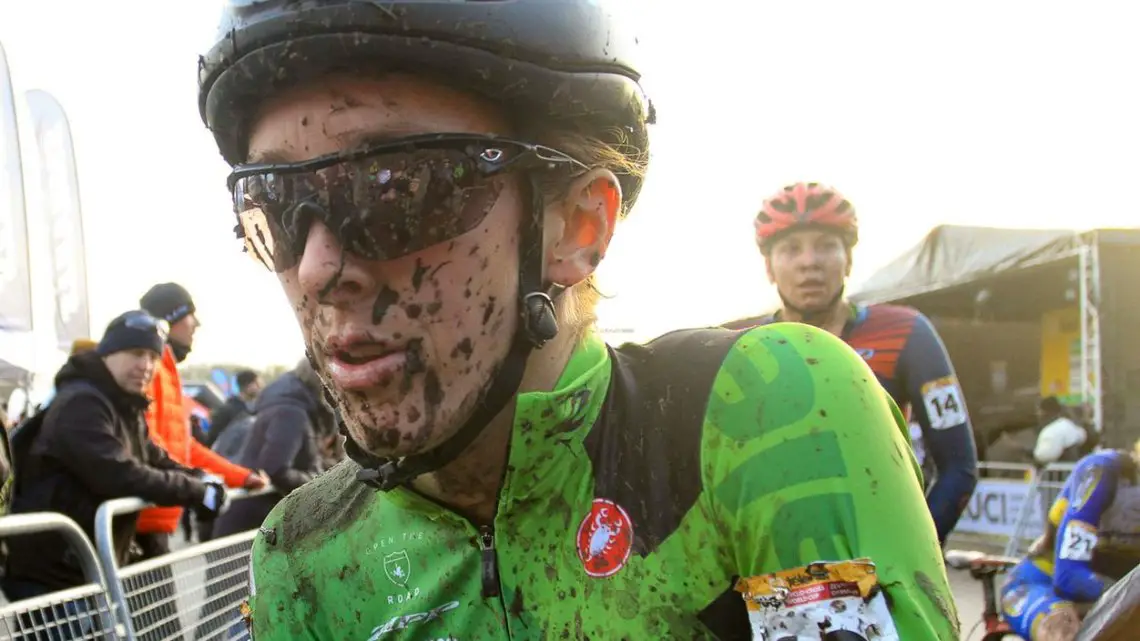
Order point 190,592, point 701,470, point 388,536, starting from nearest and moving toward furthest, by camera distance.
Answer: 1. point 701,470
2. point 388,536
3. point 190,592

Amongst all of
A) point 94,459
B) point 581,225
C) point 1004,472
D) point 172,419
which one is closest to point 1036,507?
point 1004,472

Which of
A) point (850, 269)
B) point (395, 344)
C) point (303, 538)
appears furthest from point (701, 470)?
point (850, 269)

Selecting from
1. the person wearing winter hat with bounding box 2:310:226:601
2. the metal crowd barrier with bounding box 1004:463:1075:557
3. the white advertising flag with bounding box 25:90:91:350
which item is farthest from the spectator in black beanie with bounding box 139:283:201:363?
the metal crowd barrier with bounding box 1004:463:1075:557

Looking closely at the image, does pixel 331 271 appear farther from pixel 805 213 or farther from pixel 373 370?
pixel 805 213

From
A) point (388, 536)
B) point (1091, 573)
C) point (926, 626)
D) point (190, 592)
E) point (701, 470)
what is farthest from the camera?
point (190, 592)

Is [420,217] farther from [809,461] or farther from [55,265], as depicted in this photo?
[55,265]

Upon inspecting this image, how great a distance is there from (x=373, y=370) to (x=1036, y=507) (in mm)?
9547

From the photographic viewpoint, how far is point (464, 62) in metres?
1.61

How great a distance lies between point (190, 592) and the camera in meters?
4.43

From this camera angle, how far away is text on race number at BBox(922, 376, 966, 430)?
3.87 m

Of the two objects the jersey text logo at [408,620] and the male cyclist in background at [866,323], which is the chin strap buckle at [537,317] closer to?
the jersey text logo at [408,620]

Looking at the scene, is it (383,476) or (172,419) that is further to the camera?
(172,419)

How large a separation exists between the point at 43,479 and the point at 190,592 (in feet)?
2.95

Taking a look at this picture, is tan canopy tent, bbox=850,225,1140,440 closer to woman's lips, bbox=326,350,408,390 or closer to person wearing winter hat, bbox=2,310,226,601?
person wearing winter hat, bbox=2,310,226,601
